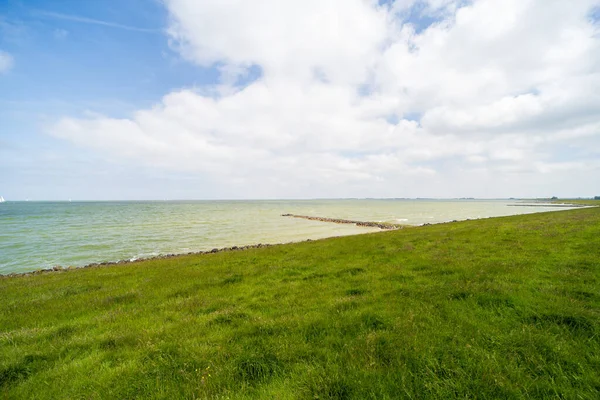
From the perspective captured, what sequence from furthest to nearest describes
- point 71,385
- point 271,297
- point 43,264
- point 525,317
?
1. point 43,264
2. point 271,297
3. point 525,317
4. point 71,385

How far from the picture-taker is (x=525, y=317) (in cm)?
674

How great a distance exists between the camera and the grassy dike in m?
4.73

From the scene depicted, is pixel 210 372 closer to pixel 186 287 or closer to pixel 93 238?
pixel 186 287

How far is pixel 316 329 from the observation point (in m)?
6.84

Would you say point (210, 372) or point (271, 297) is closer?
point (210, 372)

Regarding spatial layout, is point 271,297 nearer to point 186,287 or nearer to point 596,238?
point 186,287

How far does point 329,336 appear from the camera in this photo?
21.1 ft

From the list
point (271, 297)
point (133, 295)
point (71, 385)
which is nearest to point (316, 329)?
point (271, 297)

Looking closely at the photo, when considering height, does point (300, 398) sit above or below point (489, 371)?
below

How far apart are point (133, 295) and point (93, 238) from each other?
143 feet

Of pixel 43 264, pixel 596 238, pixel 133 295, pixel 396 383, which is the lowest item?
pixel 43 264

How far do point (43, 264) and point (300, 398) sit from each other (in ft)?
121

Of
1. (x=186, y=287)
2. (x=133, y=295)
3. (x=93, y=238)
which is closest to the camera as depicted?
(x=133, y=295)

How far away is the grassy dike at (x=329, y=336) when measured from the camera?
473cm
